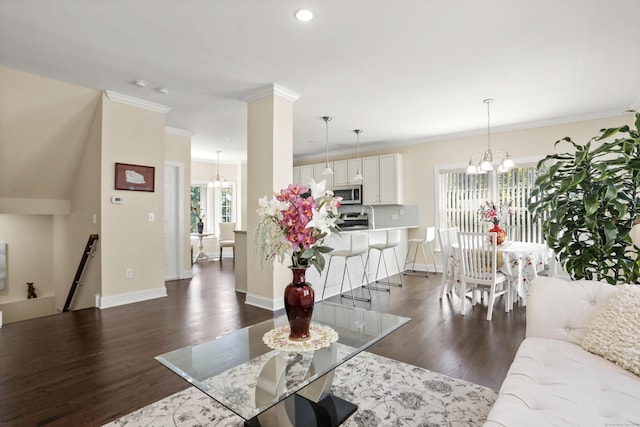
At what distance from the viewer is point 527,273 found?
3.68m

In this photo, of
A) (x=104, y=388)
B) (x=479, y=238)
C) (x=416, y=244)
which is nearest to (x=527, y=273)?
(x=479, y=238)

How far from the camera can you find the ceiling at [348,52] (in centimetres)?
241

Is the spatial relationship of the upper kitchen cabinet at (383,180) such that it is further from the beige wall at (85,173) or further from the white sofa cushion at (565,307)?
the white sofa cushion at (565,307)

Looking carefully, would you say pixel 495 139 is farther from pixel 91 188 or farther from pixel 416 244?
pixel 91 188

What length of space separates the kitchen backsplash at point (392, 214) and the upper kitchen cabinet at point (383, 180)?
25 centimetres

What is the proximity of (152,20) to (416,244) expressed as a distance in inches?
218

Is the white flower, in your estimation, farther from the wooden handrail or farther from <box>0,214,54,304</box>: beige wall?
<box>0,214,54,304</box>: beige wall

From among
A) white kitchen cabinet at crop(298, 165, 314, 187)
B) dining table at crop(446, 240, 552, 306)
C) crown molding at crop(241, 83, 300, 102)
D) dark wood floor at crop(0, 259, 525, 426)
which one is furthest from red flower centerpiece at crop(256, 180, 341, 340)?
white kitchen cabinet at crop(298, 165, 314, 187)

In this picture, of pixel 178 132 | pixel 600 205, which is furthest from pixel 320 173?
pixel 600 205

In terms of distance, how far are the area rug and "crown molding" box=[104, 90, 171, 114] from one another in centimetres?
358

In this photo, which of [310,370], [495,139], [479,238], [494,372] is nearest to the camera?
[310,370]

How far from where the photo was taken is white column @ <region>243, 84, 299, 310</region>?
384cm

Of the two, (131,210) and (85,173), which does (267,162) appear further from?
(85,173)

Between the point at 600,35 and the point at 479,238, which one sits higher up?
the point at 600,35
